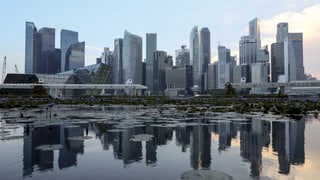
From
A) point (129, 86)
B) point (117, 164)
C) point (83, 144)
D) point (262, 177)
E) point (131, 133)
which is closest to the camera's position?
point (262, 177)

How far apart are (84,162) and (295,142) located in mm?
9088

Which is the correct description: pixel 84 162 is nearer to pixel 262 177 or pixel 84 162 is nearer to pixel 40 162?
pixel 40 162

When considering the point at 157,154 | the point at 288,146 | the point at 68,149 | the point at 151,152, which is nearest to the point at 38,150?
the point at 68,149

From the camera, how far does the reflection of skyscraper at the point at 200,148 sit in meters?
9.25

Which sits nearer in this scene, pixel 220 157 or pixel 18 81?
pixel 220 157

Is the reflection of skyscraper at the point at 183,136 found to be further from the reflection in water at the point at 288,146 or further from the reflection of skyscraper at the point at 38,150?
the reflection of skyscraper at the point at 38,150

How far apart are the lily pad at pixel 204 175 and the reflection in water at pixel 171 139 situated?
2.23ft

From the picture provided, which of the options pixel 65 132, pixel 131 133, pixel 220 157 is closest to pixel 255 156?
pixel 220 157

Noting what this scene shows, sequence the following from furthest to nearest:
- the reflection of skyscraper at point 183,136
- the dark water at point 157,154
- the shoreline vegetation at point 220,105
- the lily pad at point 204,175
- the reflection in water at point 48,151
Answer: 1. the shoreline vegetation at point 220,105
2. the reflection of skyscraper at point 183,136
3. the reflection in water at point 48,151
4. the dark water at point 157,154
5. the lily pad at point 204,175

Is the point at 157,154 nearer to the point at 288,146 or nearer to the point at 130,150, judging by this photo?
the point at 130,150

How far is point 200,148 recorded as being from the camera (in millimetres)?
11695

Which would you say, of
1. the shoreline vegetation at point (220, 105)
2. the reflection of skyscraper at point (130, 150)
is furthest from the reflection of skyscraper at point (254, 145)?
the shoreline vegetation at point (220, 105)

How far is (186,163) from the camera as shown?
9.27 metres

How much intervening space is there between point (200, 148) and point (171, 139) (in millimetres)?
2435
